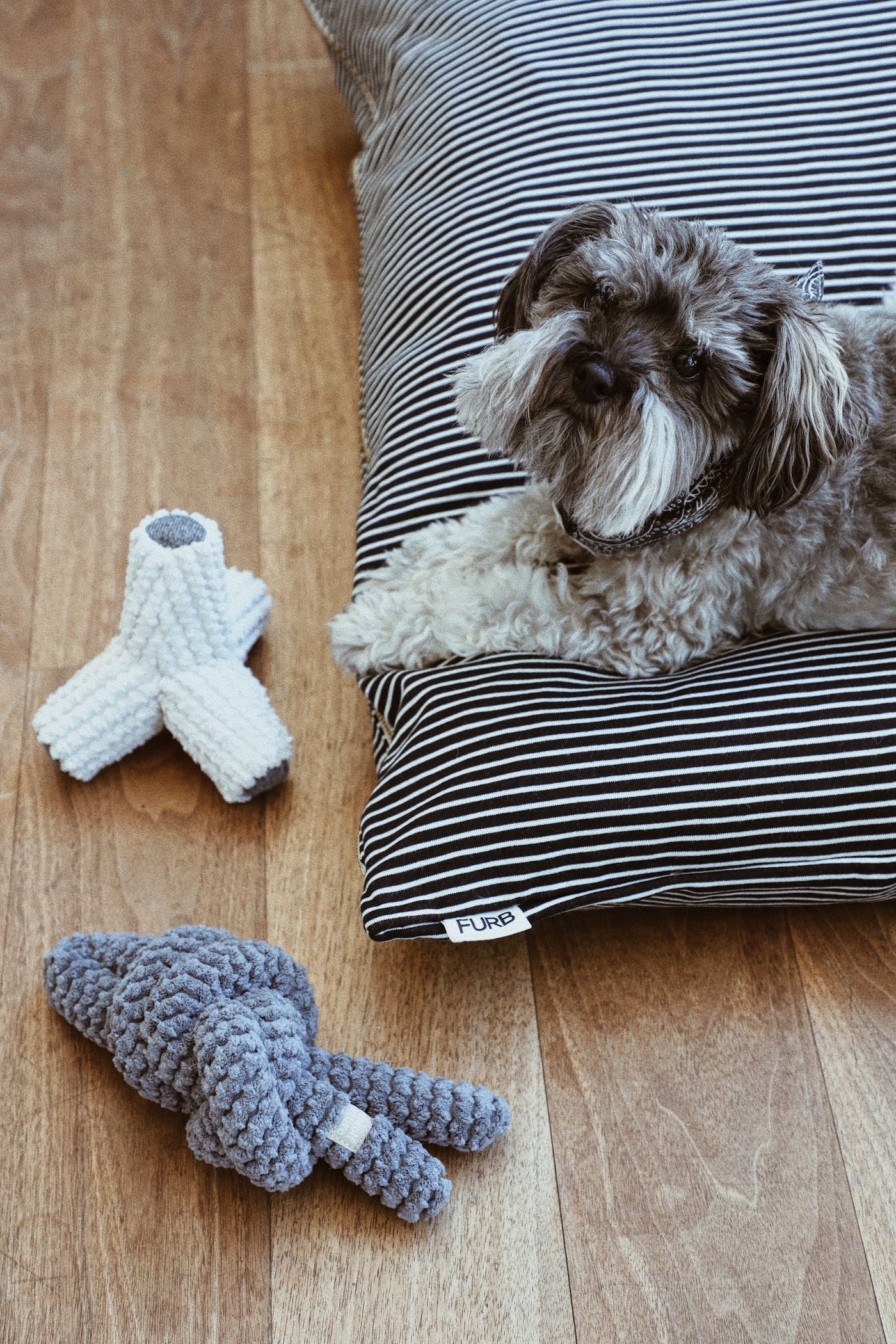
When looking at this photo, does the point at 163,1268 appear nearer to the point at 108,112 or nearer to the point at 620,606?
the point at 620,606

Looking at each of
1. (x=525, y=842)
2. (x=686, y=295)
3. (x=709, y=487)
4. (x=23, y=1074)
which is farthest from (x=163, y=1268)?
(x=686, y=295)

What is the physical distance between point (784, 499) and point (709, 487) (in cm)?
9

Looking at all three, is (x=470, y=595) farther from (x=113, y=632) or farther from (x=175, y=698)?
(x=113, y=632)

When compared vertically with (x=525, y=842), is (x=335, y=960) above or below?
below

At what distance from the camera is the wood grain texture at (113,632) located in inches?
42.6

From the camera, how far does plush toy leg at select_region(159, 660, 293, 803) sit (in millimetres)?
1350

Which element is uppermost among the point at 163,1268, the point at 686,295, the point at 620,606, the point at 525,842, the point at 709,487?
the point at 686,295

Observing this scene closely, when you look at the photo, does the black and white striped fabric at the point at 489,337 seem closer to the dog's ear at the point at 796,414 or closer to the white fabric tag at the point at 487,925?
the white fabric tag at the point at 487,925

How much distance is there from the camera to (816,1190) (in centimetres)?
115

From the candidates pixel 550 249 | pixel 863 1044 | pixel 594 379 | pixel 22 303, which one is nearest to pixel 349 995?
pixel 863 1044

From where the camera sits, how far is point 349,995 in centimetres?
126

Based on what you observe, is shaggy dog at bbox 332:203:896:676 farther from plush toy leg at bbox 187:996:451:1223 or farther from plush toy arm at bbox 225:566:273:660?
plush toy leg at bbox 187:996:451:1223

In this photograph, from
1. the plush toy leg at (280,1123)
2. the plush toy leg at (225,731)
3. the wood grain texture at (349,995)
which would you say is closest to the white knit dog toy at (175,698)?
the plush toy leg at (225,731)

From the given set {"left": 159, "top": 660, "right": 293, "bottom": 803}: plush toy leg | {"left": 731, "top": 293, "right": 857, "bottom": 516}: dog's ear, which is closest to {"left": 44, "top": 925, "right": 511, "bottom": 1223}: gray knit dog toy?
{"left": 159, "top": 660, "right": 293, "bottom": 803}: plush toy leg
